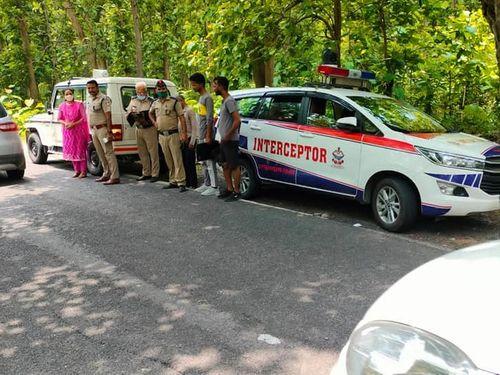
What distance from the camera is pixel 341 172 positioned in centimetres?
673

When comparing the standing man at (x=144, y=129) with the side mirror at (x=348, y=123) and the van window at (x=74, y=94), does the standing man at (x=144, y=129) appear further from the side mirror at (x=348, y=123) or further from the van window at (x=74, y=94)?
the side mirror at (x=348, y=123)

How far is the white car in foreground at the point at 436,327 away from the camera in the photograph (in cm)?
150

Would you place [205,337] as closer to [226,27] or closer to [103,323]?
[103,323]

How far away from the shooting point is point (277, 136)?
24.7ft

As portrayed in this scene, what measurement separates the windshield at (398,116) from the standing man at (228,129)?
176 cm

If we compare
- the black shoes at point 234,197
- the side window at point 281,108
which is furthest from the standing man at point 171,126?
the side window at point 281,108

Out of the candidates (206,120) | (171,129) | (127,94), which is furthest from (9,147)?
(206,120)

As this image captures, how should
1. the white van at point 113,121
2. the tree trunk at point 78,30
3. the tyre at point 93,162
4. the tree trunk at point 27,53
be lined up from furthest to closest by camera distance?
the tree trunk at point 27,53
the tree trunk at point 78,30
the tyre at point 93,162
the white van at point 113,121

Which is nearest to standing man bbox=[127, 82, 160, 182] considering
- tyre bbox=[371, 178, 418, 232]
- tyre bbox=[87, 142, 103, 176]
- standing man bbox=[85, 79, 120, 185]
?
standing man bbox=[85, 79, 120, 185]

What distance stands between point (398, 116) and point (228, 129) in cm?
248

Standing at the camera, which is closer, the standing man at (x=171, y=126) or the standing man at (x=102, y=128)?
the standing man at (x=171, y=126)

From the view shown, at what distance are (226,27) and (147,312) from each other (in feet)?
21.9

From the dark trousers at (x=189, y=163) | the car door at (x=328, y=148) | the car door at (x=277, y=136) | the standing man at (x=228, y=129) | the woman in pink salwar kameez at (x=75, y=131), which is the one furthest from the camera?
the woman in pink salwar kameez at (x=75, y=131)

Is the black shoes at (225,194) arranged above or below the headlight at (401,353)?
below
